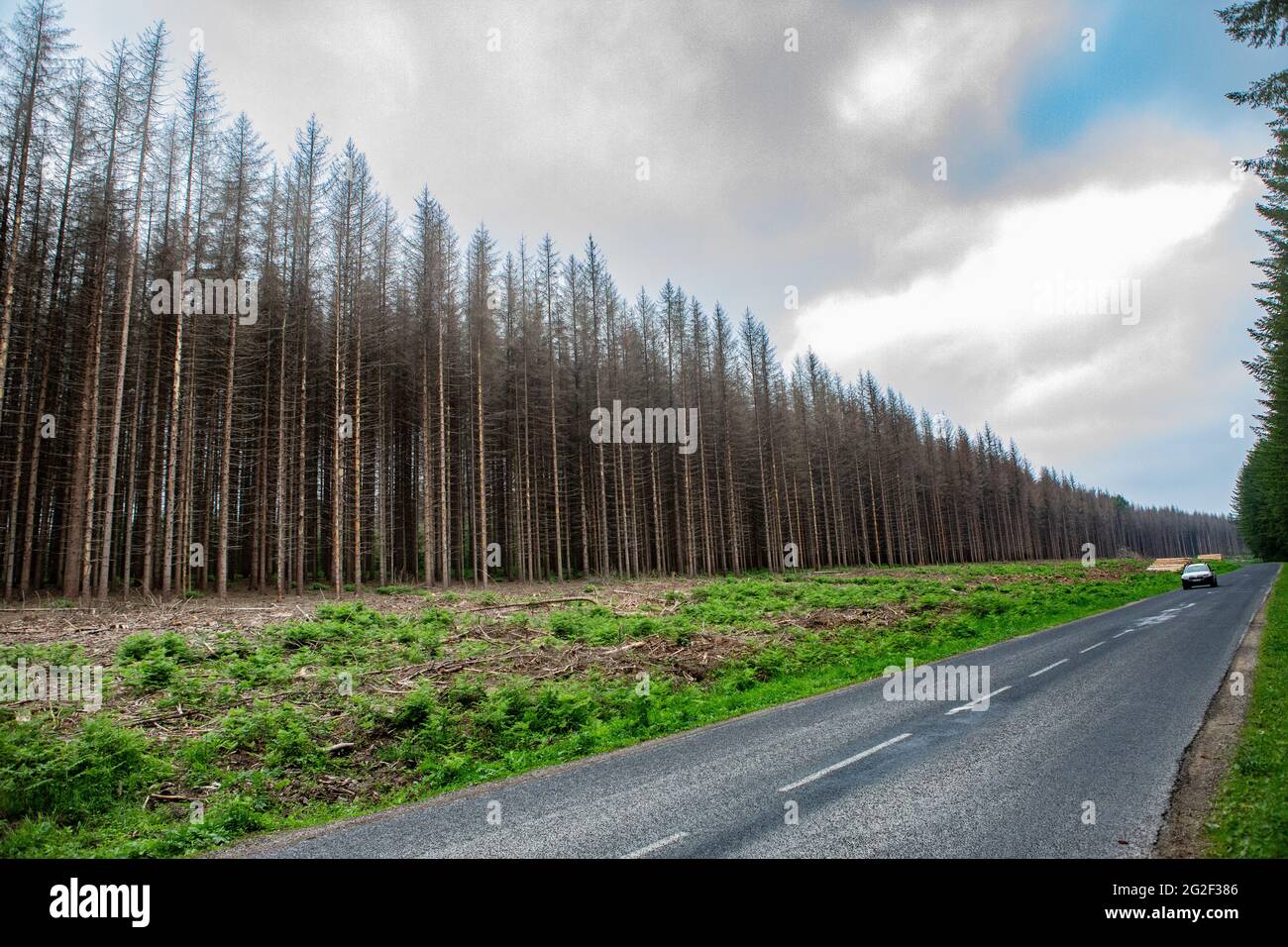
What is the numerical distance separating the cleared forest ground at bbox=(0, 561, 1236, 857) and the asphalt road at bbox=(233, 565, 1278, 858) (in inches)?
55.5

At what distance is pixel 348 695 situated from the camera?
10906 millimetres

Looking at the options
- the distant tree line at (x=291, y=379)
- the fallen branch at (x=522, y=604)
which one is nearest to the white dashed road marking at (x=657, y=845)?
the fallen branch at (x=522, y=604)

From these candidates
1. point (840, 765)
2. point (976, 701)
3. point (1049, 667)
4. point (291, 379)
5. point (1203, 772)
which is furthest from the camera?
point (291, 379)

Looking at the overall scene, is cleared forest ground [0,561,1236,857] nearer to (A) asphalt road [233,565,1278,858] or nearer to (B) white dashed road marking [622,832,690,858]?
(A) asphalt road [233,565,1278,858]

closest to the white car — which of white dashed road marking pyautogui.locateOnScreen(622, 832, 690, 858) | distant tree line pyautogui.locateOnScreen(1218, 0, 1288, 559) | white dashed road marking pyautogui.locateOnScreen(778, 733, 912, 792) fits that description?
distant tree line pyautogui.locateOnScreen(1218, 0, 1288, 559)

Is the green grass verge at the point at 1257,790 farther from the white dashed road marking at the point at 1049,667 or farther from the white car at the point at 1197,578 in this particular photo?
the white car at the point at 1197,578

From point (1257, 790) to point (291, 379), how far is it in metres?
37.1

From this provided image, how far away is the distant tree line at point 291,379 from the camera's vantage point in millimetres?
22703

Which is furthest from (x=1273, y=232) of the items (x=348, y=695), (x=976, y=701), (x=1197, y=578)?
(x=348, y=695)

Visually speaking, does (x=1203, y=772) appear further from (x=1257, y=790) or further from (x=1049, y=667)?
(x=1049, y=667)

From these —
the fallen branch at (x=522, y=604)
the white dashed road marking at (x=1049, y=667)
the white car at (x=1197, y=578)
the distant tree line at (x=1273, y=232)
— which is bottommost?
the white car at (x=1197, y=578)

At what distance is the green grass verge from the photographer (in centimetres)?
467

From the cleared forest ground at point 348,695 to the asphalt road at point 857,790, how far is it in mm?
1410
